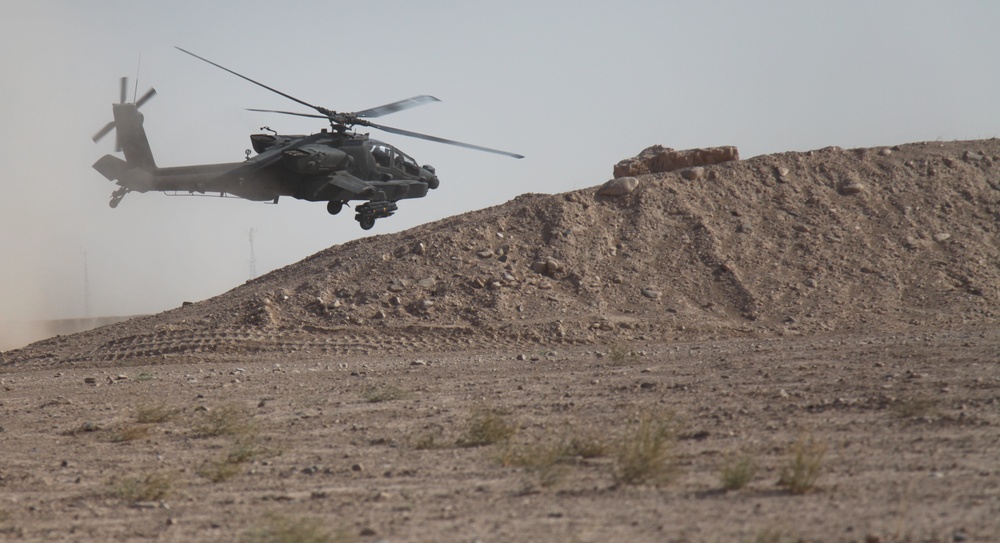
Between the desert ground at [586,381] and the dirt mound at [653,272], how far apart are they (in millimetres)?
88

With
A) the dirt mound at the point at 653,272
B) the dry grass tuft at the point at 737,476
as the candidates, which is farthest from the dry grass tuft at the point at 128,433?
the dirt mound at the point at 653,272

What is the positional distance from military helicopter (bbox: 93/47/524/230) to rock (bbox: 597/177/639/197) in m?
6.15

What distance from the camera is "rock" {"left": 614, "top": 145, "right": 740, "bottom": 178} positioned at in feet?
99.8

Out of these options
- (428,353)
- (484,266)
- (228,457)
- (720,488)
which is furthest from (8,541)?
(484,266)

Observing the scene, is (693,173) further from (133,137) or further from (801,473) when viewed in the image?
(801,473)

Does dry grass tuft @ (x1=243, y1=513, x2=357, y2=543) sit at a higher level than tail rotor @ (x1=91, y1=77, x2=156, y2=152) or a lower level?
lower

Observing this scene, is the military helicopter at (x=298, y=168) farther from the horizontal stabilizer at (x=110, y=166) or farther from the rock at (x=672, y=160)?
the rock at (x=672, y=160)

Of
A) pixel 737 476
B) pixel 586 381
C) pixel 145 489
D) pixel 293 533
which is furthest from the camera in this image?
pixel 586 381

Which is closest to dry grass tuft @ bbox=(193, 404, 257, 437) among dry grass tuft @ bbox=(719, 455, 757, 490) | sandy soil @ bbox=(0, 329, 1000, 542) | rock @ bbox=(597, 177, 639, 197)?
sandy soil @ bbox=(0, 329, 1000, 542)

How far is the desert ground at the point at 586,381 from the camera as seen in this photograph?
7.48m

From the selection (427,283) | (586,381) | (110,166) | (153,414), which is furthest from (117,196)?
(586,381)

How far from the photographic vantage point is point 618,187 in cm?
2812

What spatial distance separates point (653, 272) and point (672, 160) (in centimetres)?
672

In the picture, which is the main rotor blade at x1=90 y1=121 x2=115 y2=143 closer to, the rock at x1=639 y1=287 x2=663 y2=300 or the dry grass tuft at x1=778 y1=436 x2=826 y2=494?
the rock at x1=639 y1=287 x2=663 y2=300
